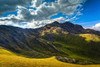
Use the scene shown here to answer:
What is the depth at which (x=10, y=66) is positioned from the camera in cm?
4088

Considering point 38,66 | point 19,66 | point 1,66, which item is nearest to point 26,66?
point 19,66

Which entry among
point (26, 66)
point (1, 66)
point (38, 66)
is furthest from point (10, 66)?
point (38, 66)

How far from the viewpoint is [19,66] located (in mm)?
43000

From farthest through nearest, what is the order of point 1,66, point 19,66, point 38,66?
1. point 38,66
2. point 19,66
3. point 1,66

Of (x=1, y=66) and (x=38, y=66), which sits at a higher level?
(x=1, y=66)

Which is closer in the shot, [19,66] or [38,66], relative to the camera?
[19,66]

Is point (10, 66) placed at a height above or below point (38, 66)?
above

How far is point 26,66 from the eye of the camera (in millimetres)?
45094

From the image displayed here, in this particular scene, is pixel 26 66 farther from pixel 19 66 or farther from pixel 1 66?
pixel 1 66

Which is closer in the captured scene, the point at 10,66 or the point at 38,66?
the point at 10,66

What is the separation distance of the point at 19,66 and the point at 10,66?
14.8 feet

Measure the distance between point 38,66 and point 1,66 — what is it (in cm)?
1988

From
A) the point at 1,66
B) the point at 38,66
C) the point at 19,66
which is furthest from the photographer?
the point at 38,66

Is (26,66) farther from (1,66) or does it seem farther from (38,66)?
(1,66)
